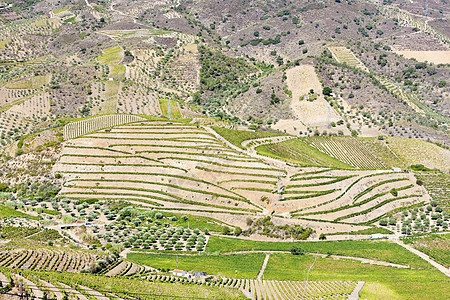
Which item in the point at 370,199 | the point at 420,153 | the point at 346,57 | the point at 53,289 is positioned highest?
the point at 53,289

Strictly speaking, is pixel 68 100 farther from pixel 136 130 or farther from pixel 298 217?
pixel 298 217

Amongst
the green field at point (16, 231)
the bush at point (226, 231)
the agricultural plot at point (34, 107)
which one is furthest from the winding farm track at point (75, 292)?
the agricultural plot at point (34, 107)

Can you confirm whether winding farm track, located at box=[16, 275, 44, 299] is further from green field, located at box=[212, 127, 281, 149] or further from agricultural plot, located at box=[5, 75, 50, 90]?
agricultural plot, located at box=[5, 75, 50, 90]

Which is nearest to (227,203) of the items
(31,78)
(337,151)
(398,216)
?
(398,216)

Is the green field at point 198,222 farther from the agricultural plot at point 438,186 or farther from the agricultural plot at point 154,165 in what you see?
the agricultural plot at point 438,186

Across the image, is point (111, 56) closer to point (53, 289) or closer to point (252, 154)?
point (252, 154)

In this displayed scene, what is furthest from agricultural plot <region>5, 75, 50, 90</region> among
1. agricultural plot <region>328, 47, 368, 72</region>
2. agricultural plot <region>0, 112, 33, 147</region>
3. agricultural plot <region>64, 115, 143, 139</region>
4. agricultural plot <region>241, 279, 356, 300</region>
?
agricultural plot <region>241, 279, 356, 300</region>

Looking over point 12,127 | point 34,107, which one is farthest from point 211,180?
point 34,107
